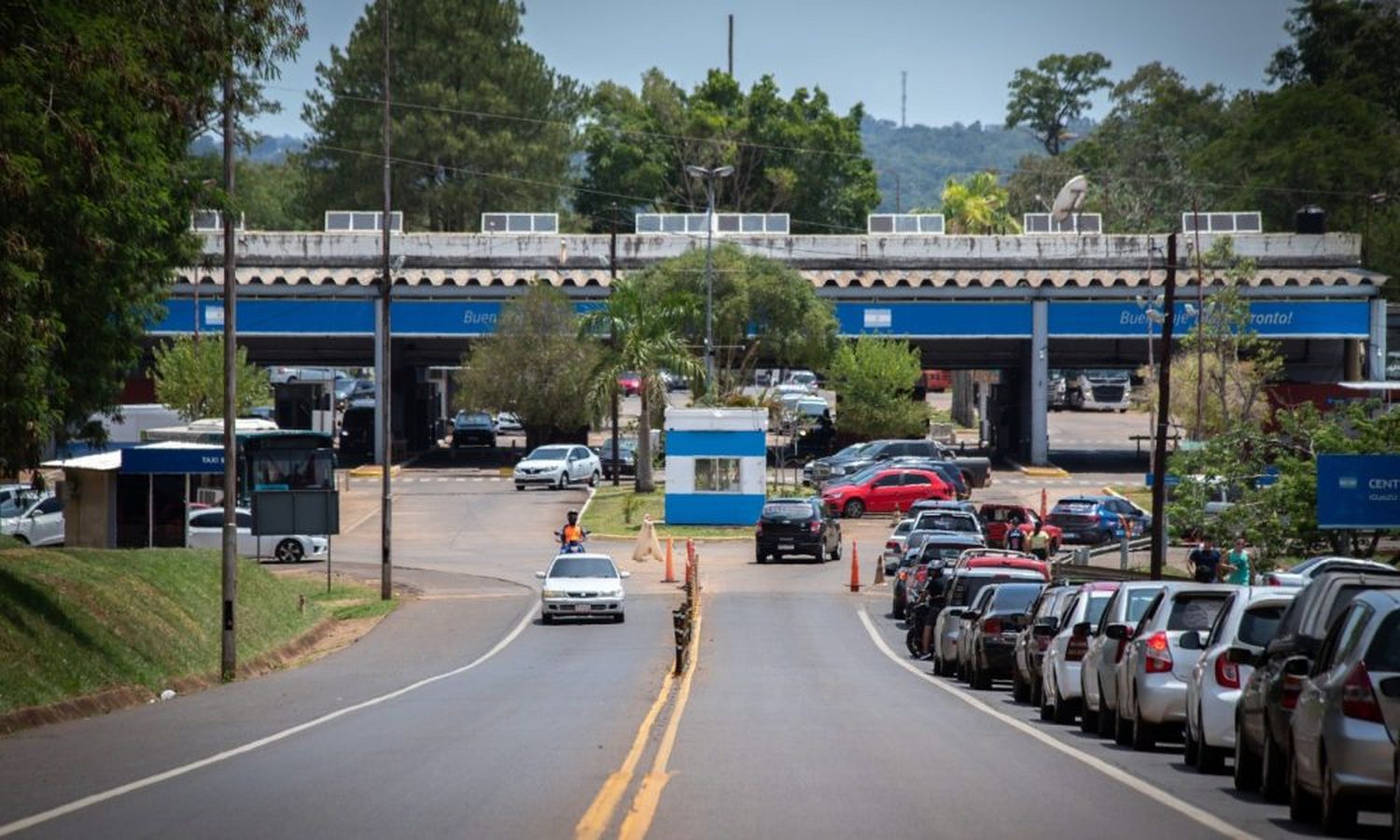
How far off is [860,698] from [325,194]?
3889 inches

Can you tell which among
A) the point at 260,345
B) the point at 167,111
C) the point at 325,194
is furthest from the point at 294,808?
the point at 325,194

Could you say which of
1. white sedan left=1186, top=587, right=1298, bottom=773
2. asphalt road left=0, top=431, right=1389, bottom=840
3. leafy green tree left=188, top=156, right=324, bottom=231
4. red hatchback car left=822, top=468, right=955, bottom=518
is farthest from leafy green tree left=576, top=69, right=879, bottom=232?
white sedan left=1186, top=587, right=1298, bottom=773

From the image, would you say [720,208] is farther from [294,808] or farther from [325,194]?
[294,808]

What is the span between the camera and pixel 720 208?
13050cm

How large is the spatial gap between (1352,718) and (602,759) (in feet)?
23.2

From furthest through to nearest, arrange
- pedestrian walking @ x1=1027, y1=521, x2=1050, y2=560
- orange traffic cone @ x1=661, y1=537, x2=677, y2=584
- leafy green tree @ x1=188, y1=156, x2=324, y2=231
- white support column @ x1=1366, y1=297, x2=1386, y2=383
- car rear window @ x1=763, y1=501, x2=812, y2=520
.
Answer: leafy green tree @ x1=188, y1=156, x2=324, y2=231, white support column @ x1=1366, y1=297, x2=1386, y2=383, car rear window @ x1=763, y1=501, x2=812, y2=520, orange traffic cone @ x1=661, y1=537, x2=677, y2=584, pedestrian walking @ x1=1027, y1=521, x2=1050, y2=560

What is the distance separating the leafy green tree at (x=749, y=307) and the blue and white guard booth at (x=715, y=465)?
1438 cm

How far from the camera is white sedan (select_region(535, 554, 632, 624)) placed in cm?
4103

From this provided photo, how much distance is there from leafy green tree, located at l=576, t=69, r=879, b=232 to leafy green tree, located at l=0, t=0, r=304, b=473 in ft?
319

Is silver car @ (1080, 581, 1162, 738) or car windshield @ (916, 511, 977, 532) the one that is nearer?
silver car @ (1080, 581, 1162, 738)

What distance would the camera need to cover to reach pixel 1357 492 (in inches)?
1313

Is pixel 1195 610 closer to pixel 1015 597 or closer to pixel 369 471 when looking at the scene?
pixel 1015 597

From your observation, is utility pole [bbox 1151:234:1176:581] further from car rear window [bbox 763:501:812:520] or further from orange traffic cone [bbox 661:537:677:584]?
orange traffic cone [bbox 661:537:677:584]

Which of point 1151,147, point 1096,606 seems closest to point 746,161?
point 1151,147
